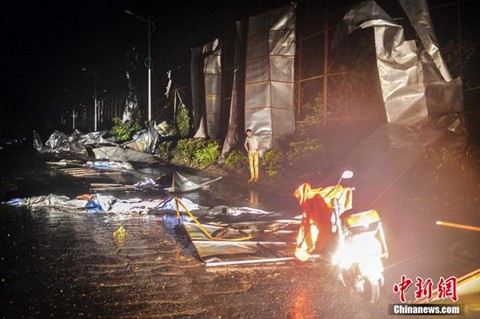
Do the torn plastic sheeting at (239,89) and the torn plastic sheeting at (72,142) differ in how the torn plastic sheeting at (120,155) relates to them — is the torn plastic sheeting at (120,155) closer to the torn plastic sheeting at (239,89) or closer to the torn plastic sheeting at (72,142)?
the torn plastic sheeting at (72,142)

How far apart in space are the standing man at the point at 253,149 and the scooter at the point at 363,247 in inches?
333

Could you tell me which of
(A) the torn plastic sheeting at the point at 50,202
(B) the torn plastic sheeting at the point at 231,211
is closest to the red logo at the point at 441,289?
(B) the torn plastic sheeting at the point at 231,211

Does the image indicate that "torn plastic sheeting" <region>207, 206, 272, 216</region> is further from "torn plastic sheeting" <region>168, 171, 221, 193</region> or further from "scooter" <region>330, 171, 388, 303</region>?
"scooter" <region>330, 171, 388, 303</region>

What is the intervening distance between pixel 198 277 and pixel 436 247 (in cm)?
363

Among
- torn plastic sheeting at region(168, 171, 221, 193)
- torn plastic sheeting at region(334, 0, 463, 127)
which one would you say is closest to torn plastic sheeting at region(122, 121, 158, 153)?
torn plastic sheeting at region(168, 171, 221, 193)

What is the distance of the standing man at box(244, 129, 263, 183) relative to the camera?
40.7ft

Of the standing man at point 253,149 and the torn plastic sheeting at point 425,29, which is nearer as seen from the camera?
the torn plastic sheeting at point 425,29

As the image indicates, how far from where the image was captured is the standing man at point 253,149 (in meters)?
12.4

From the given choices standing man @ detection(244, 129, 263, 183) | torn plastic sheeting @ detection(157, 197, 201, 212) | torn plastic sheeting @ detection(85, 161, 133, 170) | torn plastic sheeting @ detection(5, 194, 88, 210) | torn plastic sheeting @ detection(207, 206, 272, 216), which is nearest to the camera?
torn plastic sheeting @ detection(207, 206, 272, 216)

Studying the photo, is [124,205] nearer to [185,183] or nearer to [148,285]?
[185,183]

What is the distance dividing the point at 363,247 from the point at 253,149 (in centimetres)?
872

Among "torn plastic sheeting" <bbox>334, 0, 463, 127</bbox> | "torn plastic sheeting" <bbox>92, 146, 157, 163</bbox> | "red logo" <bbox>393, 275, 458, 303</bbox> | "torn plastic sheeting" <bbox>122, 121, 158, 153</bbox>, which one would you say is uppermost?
"torn plastic sheeting" <bbox>334, 0, 463, 127</bbox>

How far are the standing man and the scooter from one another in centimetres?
845

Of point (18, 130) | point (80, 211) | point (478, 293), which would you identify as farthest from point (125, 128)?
point (18, 130)
